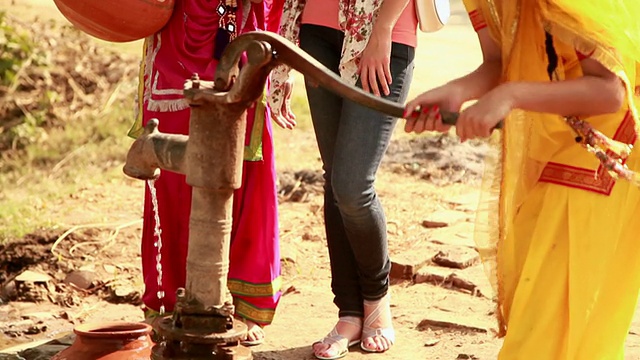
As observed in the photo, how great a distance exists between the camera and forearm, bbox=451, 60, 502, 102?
288 centimetres

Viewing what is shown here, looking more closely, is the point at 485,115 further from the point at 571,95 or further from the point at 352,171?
the point at 352,171

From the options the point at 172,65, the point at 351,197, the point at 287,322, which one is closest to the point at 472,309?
the point at 287,322

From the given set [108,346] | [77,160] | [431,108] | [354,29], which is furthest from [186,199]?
[77,160]

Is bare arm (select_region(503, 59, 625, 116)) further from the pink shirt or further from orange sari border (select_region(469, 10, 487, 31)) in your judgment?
the pink shirt

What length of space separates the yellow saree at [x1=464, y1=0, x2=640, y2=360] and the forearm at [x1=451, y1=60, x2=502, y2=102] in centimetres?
5

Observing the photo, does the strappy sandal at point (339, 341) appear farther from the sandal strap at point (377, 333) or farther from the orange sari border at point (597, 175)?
the orange sari border at point (597, 175)

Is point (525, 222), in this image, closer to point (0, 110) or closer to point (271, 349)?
point (271, 349)

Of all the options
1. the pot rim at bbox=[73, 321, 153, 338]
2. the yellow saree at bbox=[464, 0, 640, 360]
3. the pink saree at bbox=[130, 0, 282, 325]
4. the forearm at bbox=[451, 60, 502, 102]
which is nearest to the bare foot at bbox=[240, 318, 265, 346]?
the pink saree at bbox=[130, 0, 282, 325]

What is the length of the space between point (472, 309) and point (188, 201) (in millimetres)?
1379

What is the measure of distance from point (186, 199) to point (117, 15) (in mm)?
756

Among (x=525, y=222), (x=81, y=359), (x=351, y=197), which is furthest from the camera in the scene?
(x=351, y=197)

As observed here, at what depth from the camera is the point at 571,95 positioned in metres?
2.70

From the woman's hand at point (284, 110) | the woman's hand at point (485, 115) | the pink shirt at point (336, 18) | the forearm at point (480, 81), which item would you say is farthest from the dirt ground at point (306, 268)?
the woman's hand at point (485, 115)

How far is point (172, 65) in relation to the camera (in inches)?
164
